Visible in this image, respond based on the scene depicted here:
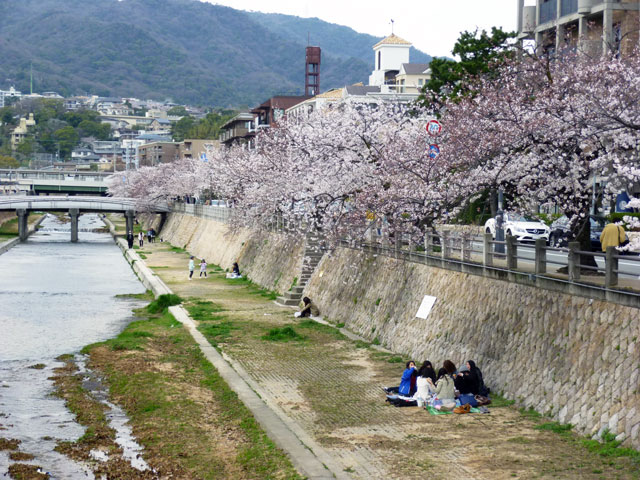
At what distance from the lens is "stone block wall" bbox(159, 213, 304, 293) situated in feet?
136

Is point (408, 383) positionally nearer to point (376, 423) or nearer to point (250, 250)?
point (376, 423)

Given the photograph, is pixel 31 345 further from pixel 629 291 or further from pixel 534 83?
pixel 629 291

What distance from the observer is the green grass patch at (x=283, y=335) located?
1103 inches

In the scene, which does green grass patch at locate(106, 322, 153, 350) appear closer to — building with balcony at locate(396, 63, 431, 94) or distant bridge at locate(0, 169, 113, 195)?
building with balcony at locate(396, 63, 431, 94)

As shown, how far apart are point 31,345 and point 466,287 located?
1679 centimetres

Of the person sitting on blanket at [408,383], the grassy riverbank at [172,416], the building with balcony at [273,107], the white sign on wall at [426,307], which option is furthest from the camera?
the building with balcony at [273,107]

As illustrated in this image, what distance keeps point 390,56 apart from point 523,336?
85076mm

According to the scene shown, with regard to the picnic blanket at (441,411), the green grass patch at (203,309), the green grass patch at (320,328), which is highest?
the picnic blanket at (441,411)

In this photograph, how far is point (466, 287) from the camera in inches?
913

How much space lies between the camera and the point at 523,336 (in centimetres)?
1922

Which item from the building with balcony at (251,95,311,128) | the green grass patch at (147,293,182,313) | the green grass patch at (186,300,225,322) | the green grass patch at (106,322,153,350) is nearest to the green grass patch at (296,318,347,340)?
the green grass patch at (186,300,225,322)

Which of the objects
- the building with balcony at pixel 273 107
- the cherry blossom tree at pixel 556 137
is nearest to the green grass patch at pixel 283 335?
the cherry blossom tree at pixel 556 137

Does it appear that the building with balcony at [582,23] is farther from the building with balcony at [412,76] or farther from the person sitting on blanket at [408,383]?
the building with balcony at [412,76]

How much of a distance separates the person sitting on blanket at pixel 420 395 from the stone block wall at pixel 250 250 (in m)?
19.8
